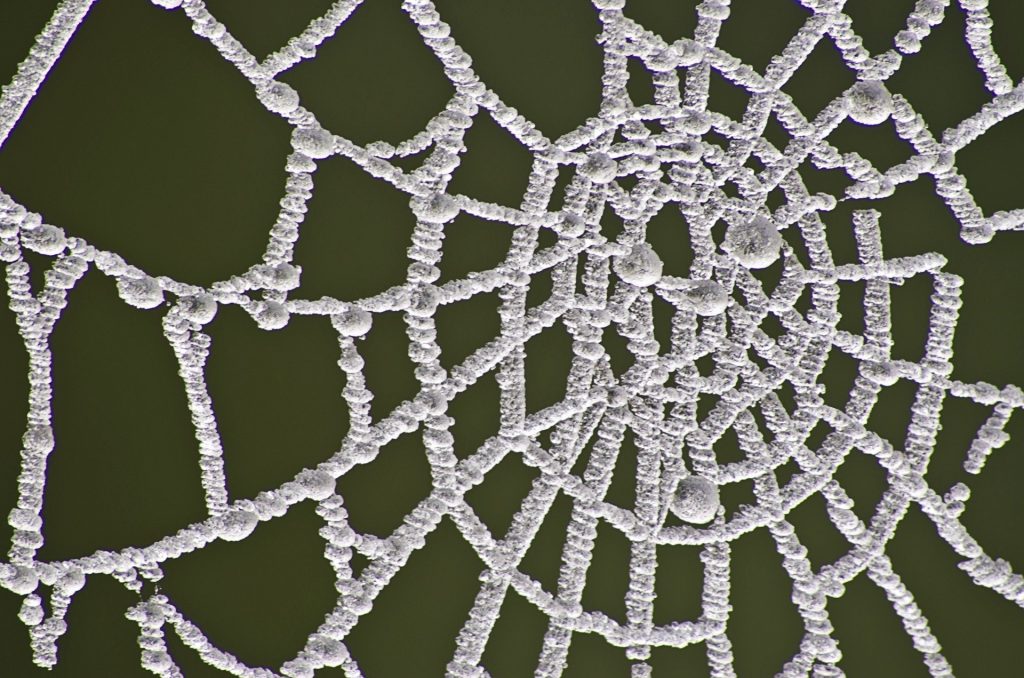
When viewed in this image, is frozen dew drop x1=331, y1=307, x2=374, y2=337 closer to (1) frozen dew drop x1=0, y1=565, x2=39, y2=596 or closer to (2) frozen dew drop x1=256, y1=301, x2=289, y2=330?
(2) frozen dew drop x1=256, y1=301, x2=289, y2=330

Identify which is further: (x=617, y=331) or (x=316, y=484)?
(x=617, y=331)

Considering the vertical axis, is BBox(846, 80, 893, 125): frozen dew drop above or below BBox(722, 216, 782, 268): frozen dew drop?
above

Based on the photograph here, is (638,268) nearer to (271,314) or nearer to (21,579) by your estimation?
(271,314)

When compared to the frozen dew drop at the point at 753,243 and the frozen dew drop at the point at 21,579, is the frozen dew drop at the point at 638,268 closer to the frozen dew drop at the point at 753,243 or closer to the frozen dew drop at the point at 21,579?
the frozen dew drop at the point at 753,243

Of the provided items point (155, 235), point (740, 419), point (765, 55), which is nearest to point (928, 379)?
point (740, 419)

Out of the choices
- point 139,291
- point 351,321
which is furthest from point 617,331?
point 139,291

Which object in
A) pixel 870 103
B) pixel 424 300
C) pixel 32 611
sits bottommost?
pixel 32 611

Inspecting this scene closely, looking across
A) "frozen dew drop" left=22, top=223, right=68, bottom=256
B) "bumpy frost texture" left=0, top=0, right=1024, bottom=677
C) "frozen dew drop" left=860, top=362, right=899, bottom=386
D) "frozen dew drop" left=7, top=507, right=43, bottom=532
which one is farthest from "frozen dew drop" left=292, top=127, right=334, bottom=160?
"frozen dew drop" left=860, top=362, right=899, bottom=386
